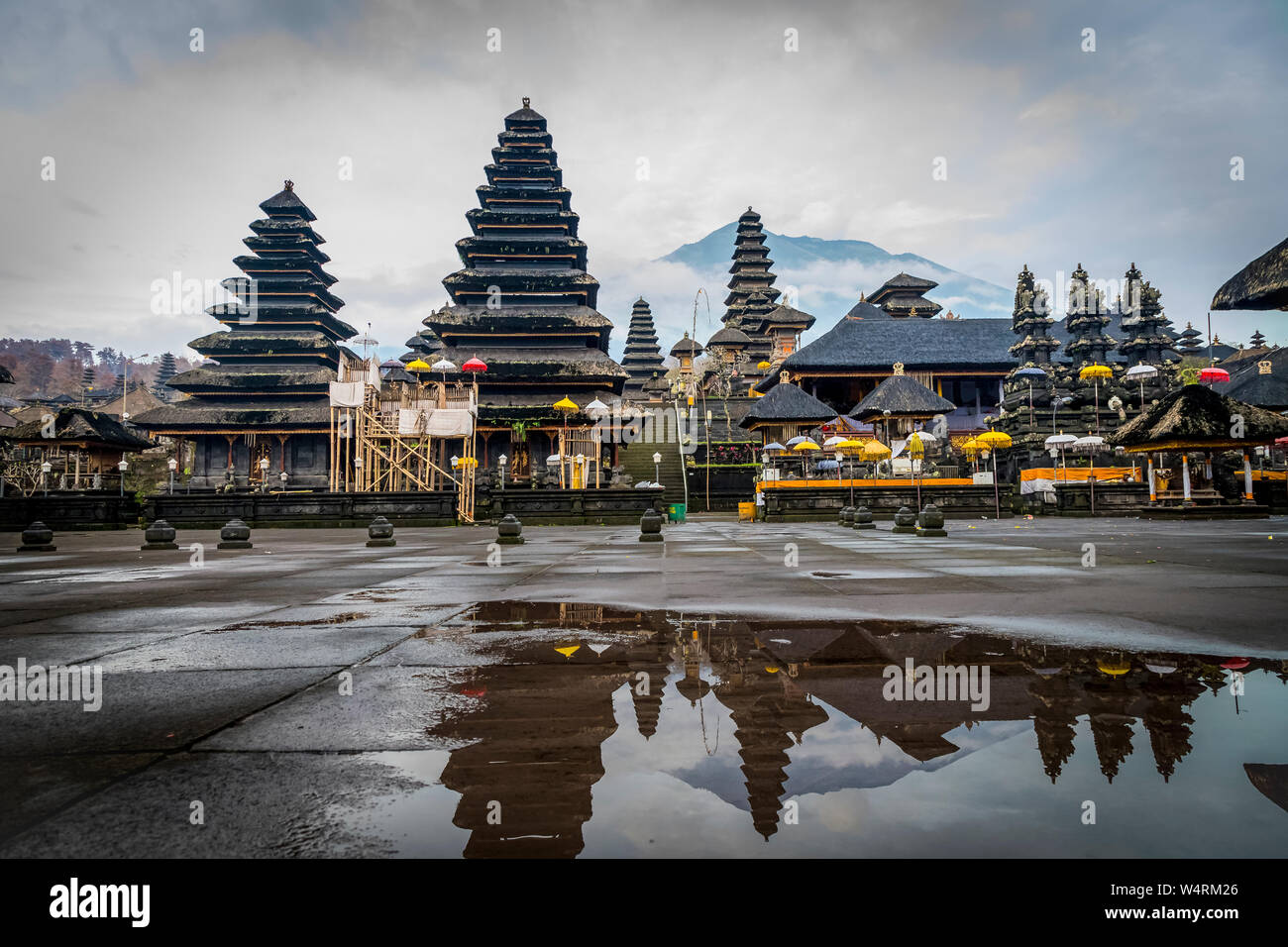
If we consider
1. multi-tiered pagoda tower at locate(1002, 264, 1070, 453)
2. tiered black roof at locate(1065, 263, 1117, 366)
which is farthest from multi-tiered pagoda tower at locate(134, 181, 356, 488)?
tiered black roof at locate(1065, 263, 1117, 366)

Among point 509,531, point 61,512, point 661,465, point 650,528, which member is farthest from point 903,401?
point 61,512

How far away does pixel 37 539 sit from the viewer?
13.1 metres

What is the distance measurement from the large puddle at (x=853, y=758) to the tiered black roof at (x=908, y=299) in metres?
53.1

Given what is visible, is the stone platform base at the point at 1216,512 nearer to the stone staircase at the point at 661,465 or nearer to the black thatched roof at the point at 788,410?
the black thatched roof at the point at 788,410

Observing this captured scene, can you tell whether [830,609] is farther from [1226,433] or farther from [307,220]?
[307,220]

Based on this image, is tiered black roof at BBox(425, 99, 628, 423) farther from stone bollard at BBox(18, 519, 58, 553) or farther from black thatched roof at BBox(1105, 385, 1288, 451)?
black thatched roof at BBox(1105, 385, 1288, 451)

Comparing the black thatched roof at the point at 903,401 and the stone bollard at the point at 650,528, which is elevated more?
the black thatched roof at the point at 903,401

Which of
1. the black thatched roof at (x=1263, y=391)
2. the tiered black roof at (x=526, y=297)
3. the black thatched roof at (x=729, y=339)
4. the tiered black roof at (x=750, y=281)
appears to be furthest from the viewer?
the tiered black roof at (x=750, y=281)

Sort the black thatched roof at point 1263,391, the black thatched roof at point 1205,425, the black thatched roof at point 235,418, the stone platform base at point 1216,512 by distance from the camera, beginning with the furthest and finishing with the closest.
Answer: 1. the black thatched roof at point 235,418
2. the black thatched roof at point 1263,391
3. the stone platform base at point 1216,512
4. the black thatched roof at point 1205,425

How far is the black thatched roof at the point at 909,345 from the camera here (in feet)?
126

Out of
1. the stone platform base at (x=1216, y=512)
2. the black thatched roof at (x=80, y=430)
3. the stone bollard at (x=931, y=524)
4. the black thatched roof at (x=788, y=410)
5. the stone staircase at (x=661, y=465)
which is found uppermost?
the black thatched roof at (x=788, y=410)

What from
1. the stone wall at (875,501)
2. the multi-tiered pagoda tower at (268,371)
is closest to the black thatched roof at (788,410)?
the stone wall at (875,501)
